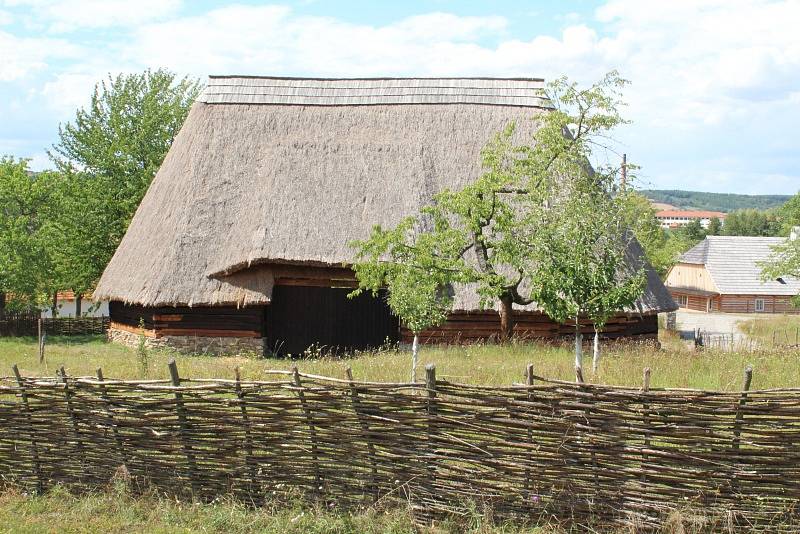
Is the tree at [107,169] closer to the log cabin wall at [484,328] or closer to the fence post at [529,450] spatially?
the log cabin wall at [484,328]

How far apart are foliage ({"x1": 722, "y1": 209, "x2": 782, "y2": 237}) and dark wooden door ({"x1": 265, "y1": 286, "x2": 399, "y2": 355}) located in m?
86.5

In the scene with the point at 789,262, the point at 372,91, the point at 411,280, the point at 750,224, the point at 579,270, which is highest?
the point at 750,224

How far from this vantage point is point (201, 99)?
22.4m

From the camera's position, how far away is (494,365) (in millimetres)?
14391

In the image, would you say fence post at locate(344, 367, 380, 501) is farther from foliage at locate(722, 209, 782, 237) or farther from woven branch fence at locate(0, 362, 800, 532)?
foliage at locate(722, 209, 782, 237)

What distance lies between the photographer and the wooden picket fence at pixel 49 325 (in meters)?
25.5

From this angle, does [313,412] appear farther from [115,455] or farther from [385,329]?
[385,329]

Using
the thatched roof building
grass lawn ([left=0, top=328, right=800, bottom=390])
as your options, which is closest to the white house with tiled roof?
the thatched roof building

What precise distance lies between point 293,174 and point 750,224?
91.6 meters

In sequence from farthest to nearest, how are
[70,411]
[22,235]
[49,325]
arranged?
[49,325] < [22,235] < [70,411]

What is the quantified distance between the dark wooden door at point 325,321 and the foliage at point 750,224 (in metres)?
86.5

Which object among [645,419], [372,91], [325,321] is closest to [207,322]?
[325,321]

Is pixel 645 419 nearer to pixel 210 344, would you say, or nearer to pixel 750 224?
pixel 210 344

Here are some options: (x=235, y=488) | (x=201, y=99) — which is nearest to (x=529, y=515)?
(x=235, y=488)
